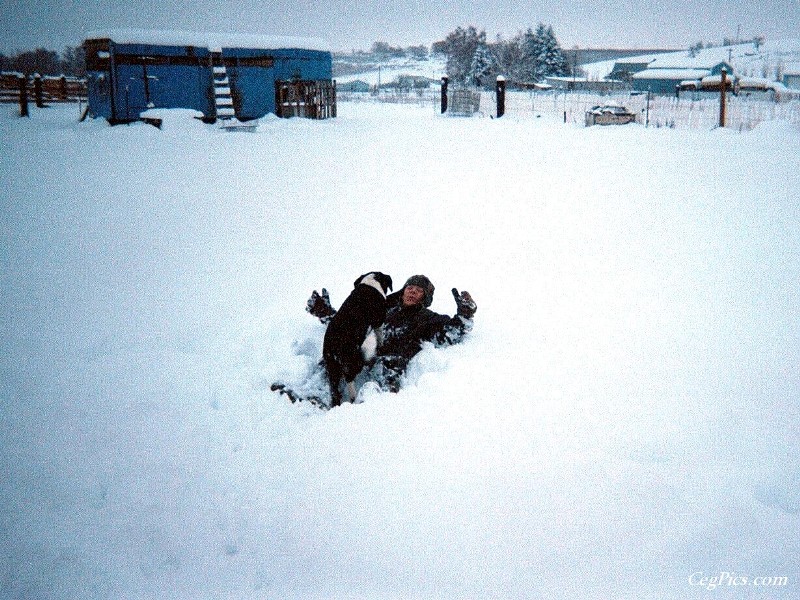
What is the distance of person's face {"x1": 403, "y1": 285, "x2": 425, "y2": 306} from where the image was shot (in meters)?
4.92

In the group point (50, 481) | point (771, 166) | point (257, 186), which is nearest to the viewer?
point (50, 481)

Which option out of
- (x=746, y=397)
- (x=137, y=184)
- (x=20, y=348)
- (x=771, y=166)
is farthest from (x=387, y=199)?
Answer: (x=771, y=166)

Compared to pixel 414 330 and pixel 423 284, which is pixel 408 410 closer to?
pixel 414 330

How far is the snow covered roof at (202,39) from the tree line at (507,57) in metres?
48.2

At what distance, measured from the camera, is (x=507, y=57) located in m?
70.4

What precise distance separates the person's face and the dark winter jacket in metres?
0.04

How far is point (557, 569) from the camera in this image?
2717 mm

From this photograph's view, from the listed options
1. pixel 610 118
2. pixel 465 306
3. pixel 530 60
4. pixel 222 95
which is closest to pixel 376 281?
pixel 465 306

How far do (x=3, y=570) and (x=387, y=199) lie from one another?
8.15 m

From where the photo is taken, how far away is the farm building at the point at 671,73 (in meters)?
57.7

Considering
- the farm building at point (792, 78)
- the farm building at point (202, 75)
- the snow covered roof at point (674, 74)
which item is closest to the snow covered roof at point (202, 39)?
the farm building at point (202, 75)

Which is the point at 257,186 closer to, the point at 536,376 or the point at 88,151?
the point at 88,151

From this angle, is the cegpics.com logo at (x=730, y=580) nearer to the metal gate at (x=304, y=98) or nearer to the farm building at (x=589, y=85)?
the metal gate at (x=304, y=98)

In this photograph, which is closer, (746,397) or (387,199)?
(746,397)
